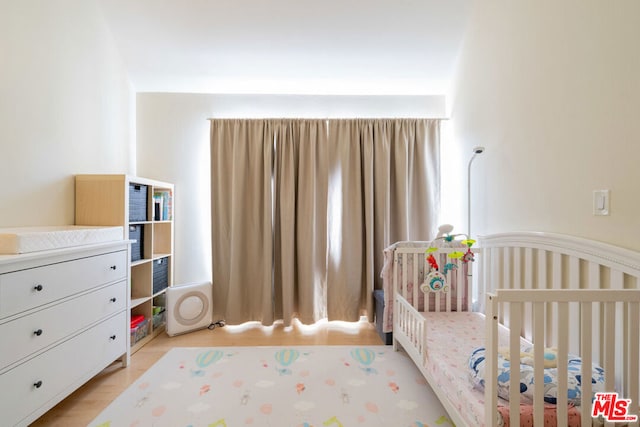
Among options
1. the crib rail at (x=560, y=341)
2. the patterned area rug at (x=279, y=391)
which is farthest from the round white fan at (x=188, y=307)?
the crib rail at (x=560, y=341)

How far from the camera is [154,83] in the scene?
2.88m

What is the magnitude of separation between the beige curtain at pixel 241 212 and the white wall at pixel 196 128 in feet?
0.66

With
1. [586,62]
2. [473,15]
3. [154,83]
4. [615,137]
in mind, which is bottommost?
[615,137]

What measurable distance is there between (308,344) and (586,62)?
251 cm

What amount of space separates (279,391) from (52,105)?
2.38m

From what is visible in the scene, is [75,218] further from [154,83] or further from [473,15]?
[473,15]

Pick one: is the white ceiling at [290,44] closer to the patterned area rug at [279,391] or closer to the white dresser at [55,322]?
the white dresser at [55,322]

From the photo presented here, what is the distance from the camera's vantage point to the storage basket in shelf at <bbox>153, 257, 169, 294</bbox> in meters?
2.62

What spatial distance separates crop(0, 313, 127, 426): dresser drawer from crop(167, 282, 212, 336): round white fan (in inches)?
22.4

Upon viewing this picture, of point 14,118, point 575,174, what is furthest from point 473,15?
point 14,118

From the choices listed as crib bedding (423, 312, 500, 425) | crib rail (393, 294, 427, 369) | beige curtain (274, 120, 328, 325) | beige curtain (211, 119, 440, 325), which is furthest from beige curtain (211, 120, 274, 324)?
crib bedding (423, 312, 500, 425)

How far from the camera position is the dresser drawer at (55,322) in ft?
4.28

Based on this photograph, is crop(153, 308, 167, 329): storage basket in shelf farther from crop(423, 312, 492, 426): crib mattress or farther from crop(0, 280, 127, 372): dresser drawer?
crop(423, 312, 492, 426): crib mattress

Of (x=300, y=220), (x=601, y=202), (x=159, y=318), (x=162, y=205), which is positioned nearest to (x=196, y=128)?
(x=162, y=205)
